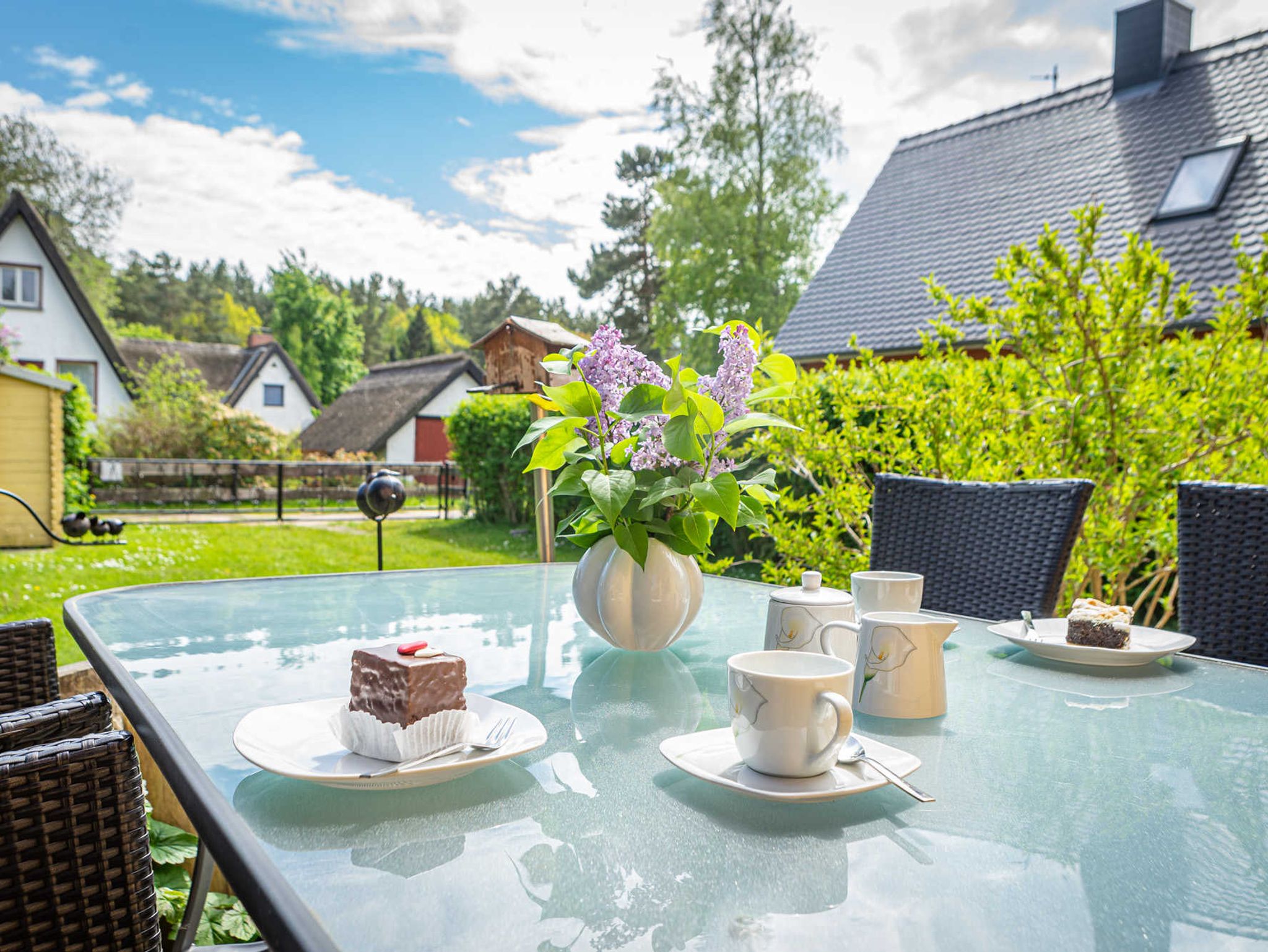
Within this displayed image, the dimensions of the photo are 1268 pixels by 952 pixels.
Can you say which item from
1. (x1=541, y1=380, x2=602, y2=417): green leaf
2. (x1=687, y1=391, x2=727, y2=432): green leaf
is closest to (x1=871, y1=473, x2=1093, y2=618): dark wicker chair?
(x1=687, y1=391, x2=727, y2=432): green leaf

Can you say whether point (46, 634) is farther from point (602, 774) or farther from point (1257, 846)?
point (1257, 846)

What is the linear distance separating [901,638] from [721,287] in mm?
13627

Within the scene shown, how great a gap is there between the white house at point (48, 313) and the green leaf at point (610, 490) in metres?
15.6

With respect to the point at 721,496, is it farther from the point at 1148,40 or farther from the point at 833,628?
the point at 1148,40

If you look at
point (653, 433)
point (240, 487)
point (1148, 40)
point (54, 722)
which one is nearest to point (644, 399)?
point (653, 433)

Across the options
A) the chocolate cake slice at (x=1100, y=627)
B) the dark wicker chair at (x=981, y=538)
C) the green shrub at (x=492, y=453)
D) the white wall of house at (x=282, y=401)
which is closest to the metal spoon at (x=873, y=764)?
the chocolate cake slice at (x=1100, y=627)

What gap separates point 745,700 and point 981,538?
4.20ft

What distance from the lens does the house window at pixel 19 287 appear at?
579 inches

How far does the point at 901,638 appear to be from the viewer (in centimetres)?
90

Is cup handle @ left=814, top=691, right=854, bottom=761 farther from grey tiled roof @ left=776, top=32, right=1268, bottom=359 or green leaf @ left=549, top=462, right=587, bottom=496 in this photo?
grey tiled roof @ left=776, top=32, right=1268, bottom=359

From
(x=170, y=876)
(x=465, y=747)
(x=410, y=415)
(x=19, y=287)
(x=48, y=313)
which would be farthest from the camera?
(x=410, y=415)

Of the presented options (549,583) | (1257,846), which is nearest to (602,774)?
(1257,846)

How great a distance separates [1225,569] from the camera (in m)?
1.50

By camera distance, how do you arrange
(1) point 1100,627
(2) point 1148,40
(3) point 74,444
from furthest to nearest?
(2) point 1148,40 → (3) point 74,444 → (1) point 1100,627
